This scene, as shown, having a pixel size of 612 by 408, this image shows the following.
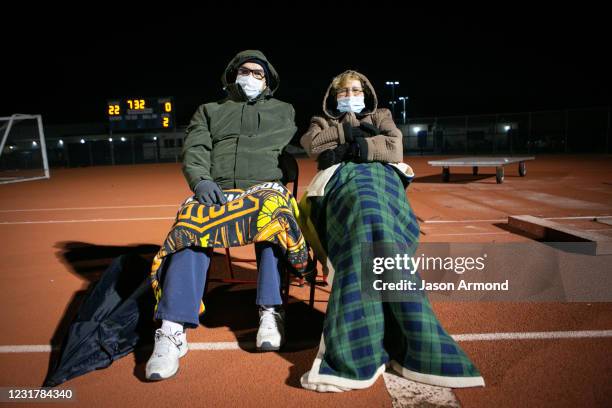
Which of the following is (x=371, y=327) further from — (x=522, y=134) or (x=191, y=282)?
(x=522, y=134)

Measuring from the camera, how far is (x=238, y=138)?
300 centimetres

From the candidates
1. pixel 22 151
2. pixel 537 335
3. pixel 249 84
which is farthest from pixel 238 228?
pixel 22 151

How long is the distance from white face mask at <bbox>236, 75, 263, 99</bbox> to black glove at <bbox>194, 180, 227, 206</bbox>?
840 millimetres

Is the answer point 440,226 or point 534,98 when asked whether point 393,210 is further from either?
point 534,98

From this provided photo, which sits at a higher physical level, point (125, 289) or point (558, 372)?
point (125, 289)

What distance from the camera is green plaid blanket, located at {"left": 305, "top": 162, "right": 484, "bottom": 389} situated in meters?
1.98

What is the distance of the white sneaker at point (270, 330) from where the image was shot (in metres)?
2.42

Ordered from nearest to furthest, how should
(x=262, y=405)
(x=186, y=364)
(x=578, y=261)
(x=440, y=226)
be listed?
(x=262, y=405), (x=186, y=364), (x=578, y=261), (x=440, y=226)

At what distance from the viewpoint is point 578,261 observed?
378cm

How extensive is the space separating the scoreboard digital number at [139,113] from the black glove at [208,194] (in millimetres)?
27159

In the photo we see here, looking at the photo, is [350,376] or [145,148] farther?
[145,148]

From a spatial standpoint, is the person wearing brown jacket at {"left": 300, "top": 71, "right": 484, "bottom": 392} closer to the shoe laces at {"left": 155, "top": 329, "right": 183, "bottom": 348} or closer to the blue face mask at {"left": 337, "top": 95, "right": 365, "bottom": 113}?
the blue face mask at {"left": 337, "top": 95, "right": 365, "bottom": 113}

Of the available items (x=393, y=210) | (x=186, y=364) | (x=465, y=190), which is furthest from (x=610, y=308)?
(x=465, y=190)

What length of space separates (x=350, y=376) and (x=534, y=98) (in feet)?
137
